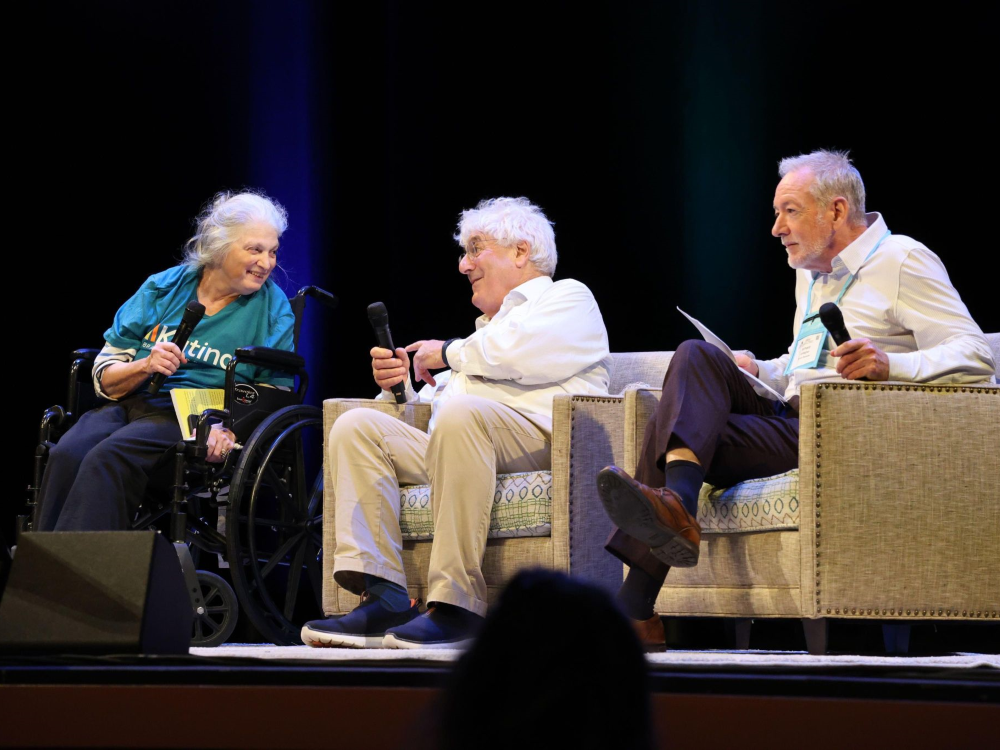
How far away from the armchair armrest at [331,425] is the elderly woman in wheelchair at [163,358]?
271mm

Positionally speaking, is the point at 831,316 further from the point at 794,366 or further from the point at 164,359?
the point at 164,359

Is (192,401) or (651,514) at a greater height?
(192,401)

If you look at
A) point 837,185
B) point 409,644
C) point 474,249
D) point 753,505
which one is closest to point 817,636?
point 753,505

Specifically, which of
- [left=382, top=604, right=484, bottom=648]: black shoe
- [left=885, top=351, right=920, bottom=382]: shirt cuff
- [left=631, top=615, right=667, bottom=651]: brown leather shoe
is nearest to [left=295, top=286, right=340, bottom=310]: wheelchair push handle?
[left=382, top=604, right=484, bottom=648]: black shoe

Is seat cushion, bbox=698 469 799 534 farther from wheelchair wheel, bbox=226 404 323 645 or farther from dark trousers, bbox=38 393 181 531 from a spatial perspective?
dark trousers, bbox=38 393 181 531

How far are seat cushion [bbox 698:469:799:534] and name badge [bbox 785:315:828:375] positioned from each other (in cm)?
35

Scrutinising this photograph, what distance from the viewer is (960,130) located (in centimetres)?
310

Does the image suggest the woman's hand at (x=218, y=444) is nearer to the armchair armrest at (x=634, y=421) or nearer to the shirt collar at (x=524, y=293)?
the shirt collar at (x=524, y=293)

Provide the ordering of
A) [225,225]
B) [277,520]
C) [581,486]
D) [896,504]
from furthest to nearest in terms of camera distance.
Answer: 1. [225,225]
2. [277,520]
3. [581,486]
4. [896,504]

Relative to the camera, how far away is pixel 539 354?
98.3 inches

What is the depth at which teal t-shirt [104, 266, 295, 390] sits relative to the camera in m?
2.96

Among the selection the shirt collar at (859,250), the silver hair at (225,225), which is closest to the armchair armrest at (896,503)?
the shirt collar at (859,250)

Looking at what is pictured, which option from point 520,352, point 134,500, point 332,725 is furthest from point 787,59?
point 332,725

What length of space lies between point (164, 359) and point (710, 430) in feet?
4.70
